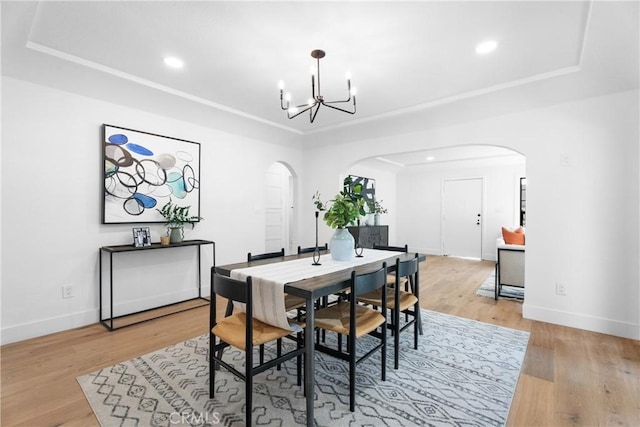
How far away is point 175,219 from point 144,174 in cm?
59

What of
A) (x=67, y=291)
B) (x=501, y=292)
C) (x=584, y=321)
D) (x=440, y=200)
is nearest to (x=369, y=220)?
(x=440, y=200)

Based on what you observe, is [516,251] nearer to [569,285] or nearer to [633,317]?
[569,285]

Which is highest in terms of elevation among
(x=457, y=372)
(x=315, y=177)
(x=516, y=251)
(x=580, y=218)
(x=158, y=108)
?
(x=158, y=108)

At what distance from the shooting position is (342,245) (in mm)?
2580

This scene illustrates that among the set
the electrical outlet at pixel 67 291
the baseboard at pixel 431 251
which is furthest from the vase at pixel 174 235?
the baseboard at pixel 431 251

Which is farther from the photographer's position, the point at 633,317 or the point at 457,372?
the point at 633,317

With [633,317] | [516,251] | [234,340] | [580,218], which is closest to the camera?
[234,340]

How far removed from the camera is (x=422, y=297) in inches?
162

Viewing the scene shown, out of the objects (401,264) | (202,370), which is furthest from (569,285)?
(202,370)

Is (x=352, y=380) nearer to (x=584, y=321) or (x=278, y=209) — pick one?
(x=584, y=321)

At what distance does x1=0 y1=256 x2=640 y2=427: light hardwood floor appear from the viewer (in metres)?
1.77

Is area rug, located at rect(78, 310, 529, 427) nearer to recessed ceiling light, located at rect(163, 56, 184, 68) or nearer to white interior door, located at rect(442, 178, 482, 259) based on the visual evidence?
recessed ceiling light, located at rect(163, 56, 184, 68)

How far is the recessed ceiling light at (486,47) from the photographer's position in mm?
2275

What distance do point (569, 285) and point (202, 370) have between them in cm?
352
